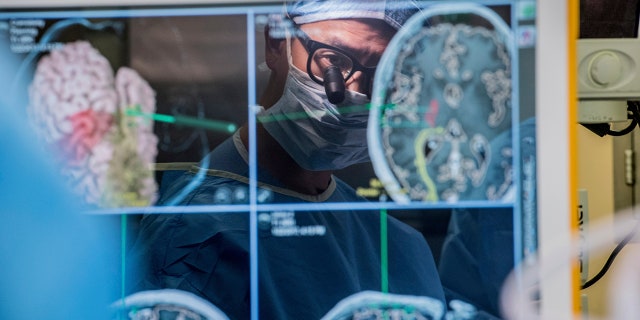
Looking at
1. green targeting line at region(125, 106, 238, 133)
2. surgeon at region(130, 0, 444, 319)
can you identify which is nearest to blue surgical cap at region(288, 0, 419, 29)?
surgeon at region(130, 0, 444, 319)

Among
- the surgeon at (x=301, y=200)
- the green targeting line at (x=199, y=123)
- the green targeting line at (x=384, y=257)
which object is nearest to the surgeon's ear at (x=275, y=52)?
the surgeon at (x=301, y=200)

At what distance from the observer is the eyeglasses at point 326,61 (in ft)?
4.09

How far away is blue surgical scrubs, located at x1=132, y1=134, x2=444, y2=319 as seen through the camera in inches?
49.3

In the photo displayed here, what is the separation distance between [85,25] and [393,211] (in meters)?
0.61

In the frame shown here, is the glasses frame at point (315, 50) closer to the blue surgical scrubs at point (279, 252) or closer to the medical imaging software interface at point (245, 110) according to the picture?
the medical imaging software interface at point (245, 110)

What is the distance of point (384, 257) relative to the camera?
1.26 m

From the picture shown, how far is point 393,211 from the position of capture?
125 centimetres

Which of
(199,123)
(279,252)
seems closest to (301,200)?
(279,252)

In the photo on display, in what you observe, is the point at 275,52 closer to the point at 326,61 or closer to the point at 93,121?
the point at 326,61

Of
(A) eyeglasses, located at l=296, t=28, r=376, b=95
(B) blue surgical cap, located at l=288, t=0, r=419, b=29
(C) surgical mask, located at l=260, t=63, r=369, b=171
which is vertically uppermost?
(B) blue surgical cap, located at l=288, t=0, r=419, b=29

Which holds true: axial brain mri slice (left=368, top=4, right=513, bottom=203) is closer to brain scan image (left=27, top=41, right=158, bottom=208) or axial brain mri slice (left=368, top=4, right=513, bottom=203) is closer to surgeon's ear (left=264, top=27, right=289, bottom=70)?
surgeon's ear (left=264, top=27, right=289, bottom=70)

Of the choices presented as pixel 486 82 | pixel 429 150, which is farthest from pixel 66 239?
pixel 486 82

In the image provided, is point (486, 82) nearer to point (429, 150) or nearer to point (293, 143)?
point (429, 150)

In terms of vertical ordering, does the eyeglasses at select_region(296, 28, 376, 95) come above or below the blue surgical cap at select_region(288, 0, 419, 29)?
below
